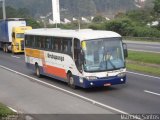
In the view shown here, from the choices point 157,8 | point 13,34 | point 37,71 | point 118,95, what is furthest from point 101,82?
point 157,8

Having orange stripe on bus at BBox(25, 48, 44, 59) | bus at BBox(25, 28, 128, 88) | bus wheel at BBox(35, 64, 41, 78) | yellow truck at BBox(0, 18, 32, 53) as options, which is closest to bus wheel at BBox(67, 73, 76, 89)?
bus at BBox(25, 28, 128, 88)

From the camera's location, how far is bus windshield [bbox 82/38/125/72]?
1858cm

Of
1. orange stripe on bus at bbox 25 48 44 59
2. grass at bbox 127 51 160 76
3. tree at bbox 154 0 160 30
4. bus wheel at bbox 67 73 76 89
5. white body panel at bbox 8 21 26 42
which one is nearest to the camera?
bus wheel at bbox 67 73 76 89

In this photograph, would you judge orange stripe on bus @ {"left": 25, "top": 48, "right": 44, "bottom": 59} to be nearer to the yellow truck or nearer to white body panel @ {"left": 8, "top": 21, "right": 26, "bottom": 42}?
the yellow truck

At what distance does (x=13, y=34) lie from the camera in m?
44.5

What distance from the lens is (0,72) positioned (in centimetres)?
2881

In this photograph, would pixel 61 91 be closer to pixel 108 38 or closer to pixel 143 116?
pixel 108 38

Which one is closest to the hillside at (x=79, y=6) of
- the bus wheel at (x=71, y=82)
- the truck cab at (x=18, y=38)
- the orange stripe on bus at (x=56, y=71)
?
the truck cab at (x=18, y=38)

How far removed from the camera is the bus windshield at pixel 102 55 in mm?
18578

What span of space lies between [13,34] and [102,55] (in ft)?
88.4

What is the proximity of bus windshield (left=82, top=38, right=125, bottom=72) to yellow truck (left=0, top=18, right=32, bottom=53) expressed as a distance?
2443 centimetres

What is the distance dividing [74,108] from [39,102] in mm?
2154

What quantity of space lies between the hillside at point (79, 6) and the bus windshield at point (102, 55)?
11965cm

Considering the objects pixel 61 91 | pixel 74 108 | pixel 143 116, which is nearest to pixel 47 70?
pixel 61 91
